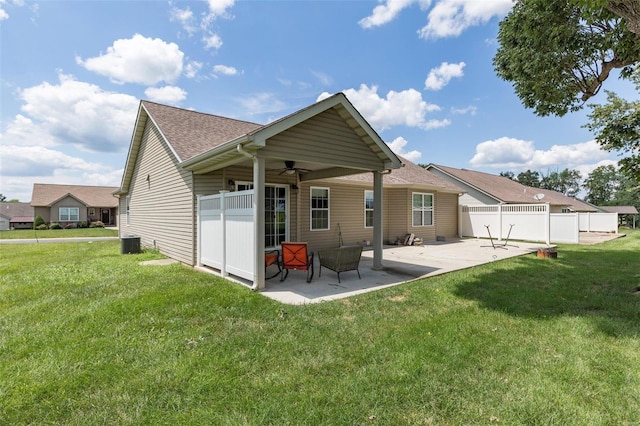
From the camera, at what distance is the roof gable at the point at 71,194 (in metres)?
33.2

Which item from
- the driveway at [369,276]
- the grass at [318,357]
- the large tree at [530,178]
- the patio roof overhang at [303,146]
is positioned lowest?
the grass at [318,357]

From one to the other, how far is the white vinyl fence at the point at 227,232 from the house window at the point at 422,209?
34.4ft

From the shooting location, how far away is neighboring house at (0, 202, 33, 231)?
3706 centimetres

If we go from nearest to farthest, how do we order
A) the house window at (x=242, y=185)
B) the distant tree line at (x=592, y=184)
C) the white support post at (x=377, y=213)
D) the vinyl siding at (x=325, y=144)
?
the vinyl siding at (x=325, y=144), the white support post at (x=377, y=213), the house window at (x=242, y=185), the distant tree line at (x=592, y=184)

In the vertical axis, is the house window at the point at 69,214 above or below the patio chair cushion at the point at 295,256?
above

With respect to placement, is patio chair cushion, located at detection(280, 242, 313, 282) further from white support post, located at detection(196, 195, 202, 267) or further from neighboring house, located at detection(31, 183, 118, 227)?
neighboring house, located at detection(31, 183, 118, 227)

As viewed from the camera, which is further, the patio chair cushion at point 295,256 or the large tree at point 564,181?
the large tree at point 564,181

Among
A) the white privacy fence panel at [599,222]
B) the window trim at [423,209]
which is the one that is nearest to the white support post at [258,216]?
the window trim at [423,209]

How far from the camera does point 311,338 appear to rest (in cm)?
387

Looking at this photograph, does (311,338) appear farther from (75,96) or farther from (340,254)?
(75,96)

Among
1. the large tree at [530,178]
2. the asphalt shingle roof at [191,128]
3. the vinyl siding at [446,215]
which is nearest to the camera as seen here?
the asphalt shingle roof at [191,128]

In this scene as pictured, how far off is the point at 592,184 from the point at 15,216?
103507 mm

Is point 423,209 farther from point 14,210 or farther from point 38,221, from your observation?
point 14,210

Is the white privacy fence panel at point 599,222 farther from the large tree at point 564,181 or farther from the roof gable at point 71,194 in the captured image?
the large tree at point 564,181
